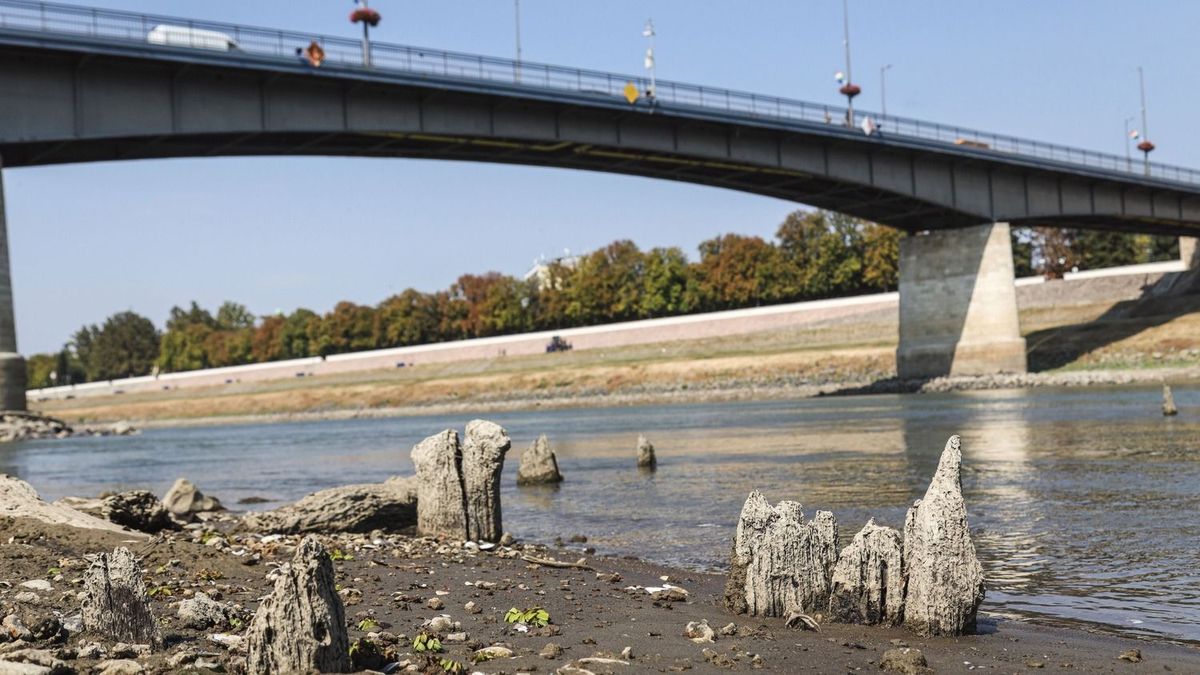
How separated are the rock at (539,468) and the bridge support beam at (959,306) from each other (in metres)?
53.7

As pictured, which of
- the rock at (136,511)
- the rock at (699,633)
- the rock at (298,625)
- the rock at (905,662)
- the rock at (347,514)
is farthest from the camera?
the rock at (347,514)

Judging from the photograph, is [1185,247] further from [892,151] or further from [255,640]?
[255,640]

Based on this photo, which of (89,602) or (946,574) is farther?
(946,574)

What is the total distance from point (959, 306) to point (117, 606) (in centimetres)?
7345

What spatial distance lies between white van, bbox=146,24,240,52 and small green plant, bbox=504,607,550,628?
42111mm

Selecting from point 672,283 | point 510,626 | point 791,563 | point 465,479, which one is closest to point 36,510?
point 465,479

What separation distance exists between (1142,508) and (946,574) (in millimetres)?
8736

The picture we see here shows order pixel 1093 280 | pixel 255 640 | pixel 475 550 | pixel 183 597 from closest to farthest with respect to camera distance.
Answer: pixel 255 640 < pixel 183 597 < pixel 475 550 < pixel 1093 280


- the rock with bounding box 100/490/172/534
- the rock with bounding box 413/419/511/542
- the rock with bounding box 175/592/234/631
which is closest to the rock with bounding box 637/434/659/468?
the rock with bounding box 413/419/511/542

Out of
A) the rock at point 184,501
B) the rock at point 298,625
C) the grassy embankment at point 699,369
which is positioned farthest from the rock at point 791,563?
the grassy embankment at point 699,369

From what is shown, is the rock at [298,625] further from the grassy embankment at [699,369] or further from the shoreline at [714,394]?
the grassy embankment at [699,369]

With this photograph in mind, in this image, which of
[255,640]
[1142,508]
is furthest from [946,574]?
[1142,508]

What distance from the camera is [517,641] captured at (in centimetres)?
845

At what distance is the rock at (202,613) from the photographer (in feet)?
27.9
